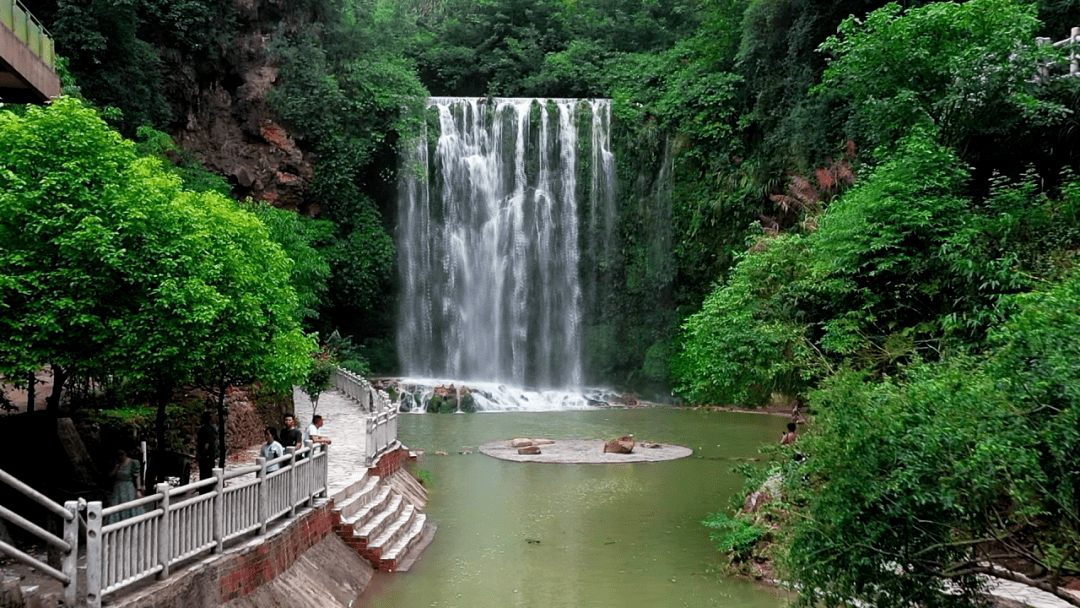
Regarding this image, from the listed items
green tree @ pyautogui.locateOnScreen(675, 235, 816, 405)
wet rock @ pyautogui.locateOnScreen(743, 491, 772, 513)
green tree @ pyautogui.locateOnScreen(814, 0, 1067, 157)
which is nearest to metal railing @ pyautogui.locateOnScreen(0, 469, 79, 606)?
green tree @ pyautogui.locateOnScreen(675, 235, 816, 405)

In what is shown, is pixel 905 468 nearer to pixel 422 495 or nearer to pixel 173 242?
pixel 173 242

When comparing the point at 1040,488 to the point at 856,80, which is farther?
the point at 856,80

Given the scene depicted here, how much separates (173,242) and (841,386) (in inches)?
297

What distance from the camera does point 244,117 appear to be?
34906mm

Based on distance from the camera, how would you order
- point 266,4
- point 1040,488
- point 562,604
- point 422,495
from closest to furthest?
1. point 1040,488
2. point 562,604
3. point 422,495
4. point 266,4

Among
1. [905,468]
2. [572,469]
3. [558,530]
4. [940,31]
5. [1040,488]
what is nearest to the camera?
[1040,488]

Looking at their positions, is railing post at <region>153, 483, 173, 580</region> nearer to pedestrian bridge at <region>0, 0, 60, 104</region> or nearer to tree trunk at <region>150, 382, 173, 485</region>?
tree trunk at <region>150, 382, 173, 485</region>

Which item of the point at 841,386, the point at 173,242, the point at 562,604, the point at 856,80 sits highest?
the point at 856,80

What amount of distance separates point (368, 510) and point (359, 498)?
0.26m

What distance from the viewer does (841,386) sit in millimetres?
8328

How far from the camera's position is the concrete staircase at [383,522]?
1399 cm

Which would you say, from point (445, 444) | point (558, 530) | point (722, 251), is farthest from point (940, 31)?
point (722, 251)

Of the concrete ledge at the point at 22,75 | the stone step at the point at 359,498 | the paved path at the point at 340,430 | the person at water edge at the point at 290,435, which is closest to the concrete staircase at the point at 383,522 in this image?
the stone step at the point at 359,498

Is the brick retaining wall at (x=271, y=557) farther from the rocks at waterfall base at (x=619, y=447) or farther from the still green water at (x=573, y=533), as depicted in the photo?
the rocks at waterfall base at (x=619, y=447)
